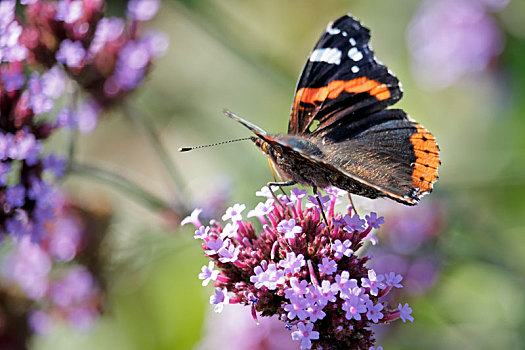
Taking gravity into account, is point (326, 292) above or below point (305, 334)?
above

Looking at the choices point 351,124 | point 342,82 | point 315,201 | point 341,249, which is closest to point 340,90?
point 342,82

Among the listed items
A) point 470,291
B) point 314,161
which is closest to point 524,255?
point 470,291

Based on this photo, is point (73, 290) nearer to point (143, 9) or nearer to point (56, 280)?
point (56, 280)

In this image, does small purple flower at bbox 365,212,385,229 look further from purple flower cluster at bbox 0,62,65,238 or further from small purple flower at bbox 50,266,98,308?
small purple flower at bbox 50,266,98,308

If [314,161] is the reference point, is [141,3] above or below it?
below

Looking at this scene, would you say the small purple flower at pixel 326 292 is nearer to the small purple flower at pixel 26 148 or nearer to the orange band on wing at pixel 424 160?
the orange band on wing at pixel 424 160

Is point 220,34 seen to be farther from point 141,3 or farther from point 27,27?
point 27,27
